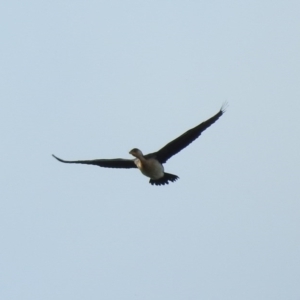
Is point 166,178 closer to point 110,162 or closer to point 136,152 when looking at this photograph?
point 136,152

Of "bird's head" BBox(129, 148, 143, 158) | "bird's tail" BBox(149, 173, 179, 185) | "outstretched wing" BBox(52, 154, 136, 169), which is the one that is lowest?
"bird's tail" BBox(149, 173, 179, 185)

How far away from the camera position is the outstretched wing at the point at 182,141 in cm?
2112

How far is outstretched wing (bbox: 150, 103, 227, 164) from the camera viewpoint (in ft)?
69.3

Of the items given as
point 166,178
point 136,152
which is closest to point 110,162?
point 136,152

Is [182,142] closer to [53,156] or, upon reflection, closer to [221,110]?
[221,110]

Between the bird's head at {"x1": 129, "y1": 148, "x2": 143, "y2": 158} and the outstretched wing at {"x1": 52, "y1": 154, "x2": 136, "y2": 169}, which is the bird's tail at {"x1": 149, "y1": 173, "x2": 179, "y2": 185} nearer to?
the outstretched wing at {"x1": 52, "y1": 154, "x2": 136, "y2": 169}

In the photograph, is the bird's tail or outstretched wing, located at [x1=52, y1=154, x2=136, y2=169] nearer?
the bird's tail

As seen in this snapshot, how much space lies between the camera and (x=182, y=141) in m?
21.7

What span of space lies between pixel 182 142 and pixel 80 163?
7.27 ft

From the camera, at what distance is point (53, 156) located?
72.3 ft

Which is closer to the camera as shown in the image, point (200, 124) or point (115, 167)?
point (200, 124)

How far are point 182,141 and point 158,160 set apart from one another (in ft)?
2.29

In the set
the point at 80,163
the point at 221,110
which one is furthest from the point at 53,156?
the point at 221,110

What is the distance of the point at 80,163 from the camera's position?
2236 centimetres
